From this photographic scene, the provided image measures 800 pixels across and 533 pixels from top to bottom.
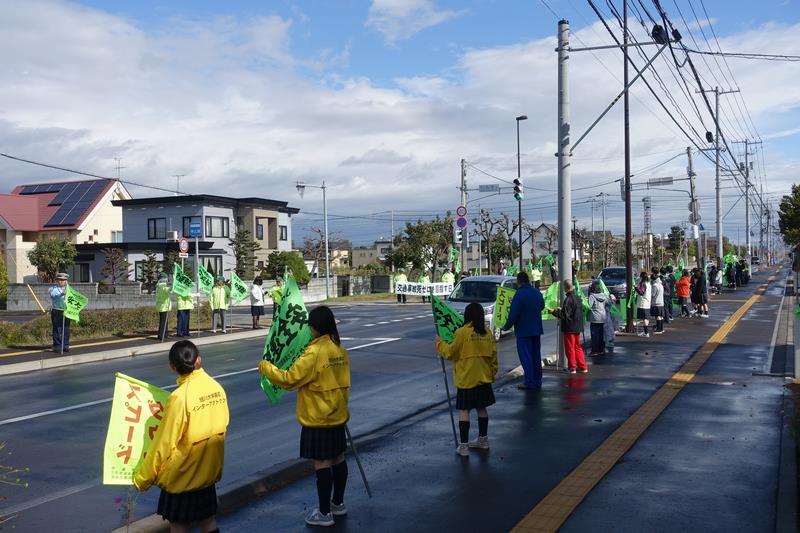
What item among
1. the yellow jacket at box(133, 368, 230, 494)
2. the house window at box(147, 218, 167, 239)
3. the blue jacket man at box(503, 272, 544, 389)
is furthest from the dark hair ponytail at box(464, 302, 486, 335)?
the house window at box(147, 218, 167, 239)

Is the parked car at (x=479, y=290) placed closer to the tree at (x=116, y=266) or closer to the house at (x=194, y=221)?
the tree at (x=116, y=266)

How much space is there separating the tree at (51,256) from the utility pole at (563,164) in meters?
40.2

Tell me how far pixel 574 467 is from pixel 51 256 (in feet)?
148

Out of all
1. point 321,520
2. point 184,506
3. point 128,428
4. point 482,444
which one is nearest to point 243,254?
point 482,444

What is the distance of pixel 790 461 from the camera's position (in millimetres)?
7328

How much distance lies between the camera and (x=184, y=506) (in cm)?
457

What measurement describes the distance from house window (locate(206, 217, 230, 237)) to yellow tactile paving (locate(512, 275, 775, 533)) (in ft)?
143

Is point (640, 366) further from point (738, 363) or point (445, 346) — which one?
point (445, 346)

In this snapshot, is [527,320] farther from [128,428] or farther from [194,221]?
[194,221]

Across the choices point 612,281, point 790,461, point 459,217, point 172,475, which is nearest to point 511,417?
point 790,461

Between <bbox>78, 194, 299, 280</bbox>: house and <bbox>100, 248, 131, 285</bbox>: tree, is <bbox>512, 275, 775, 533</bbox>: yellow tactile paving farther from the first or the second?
<bbox>78, 194, 299, 280</bbox>: house

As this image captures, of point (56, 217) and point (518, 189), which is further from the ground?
point (56, 217)

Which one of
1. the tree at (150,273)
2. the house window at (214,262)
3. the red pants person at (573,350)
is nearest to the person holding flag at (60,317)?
the red pants person at (573,350)

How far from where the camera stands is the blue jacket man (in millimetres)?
11281
